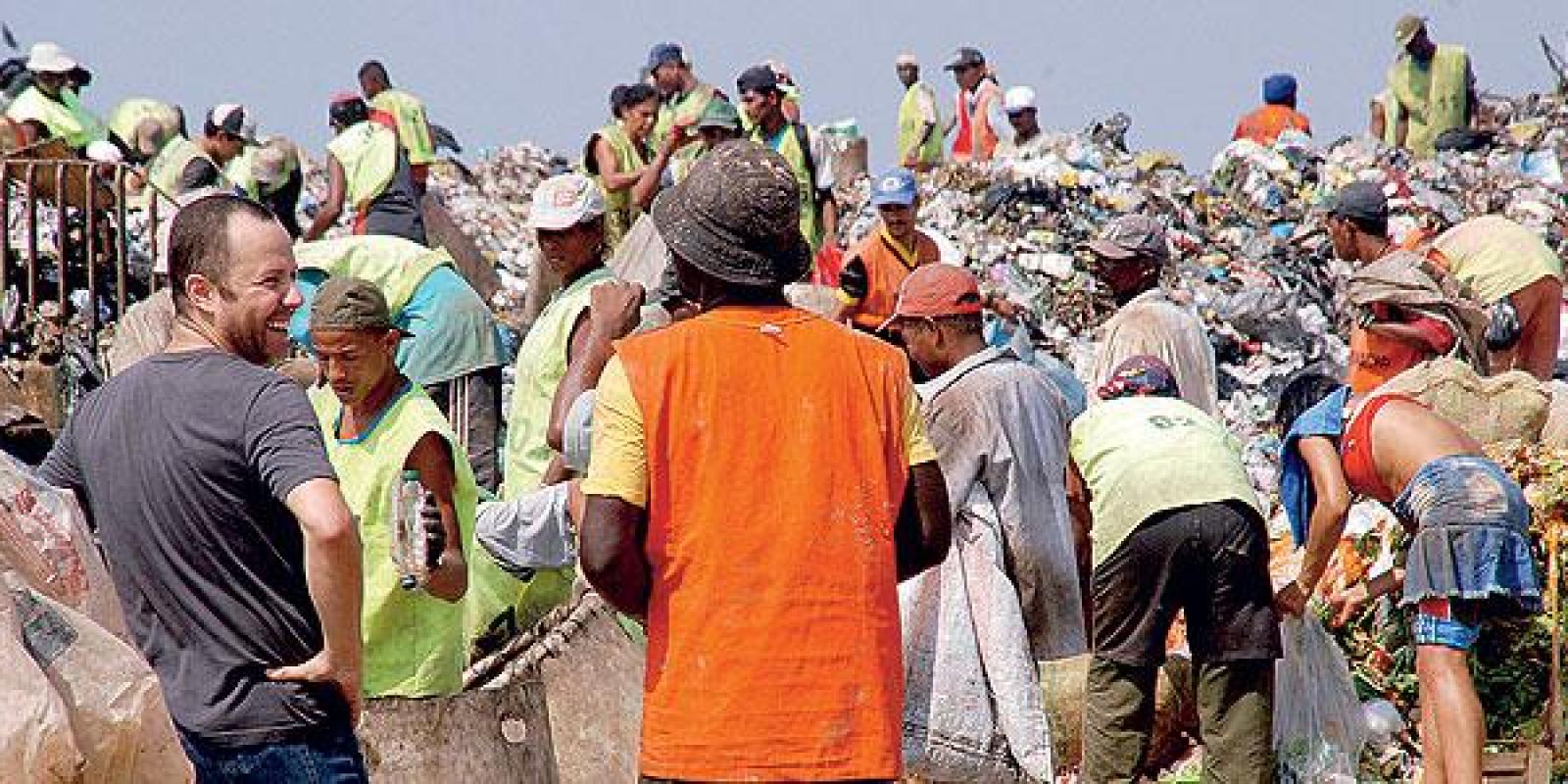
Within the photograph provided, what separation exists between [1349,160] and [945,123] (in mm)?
3341

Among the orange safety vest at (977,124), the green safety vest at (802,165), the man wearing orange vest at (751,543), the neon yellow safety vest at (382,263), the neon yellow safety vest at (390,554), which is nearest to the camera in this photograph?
the man wearing orange vest at (751,543)

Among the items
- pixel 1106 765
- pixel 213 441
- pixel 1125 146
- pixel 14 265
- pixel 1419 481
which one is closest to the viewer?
pixel 213 441

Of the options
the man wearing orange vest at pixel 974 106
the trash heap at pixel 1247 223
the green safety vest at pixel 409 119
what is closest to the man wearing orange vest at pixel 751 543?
the trash heap at pixel 1247 223

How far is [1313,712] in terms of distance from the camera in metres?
7.59

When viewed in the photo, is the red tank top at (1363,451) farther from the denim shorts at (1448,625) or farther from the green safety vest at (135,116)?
the green safety vest at (135,116)

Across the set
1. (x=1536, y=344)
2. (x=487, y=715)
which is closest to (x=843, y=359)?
(x=487, y=715)

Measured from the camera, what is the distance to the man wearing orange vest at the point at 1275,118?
21.5 m

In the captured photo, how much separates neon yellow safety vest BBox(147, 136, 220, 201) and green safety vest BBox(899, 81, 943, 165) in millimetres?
6336

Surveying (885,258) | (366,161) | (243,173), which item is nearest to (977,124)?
(243,173)

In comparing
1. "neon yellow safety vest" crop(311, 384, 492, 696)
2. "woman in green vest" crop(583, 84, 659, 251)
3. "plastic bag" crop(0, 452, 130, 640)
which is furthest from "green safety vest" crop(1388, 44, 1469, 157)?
"plastic bag" crop(0, 452, 130, 640)

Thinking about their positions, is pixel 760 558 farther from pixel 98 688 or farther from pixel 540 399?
pixel 540 399

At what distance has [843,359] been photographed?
175 inches

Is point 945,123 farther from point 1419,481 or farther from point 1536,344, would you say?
point 1419,481

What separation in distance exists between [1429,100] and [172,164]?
10.6 m
